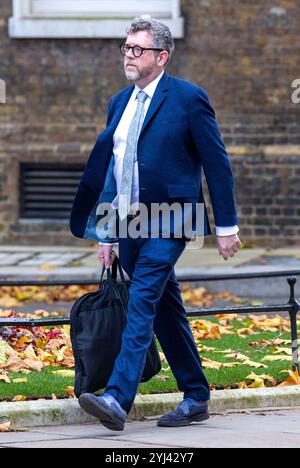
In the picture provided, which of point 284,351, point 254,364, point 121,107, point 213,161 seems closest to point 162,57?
point 121,107

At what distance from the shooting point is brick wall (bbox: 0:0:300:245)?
17.5 meters

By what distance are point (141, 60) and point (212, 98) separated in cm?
1040

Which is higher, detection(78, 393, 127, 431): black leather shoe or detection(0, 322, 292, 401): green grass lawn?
detection(78, 393, 127, 431): black leather shoe

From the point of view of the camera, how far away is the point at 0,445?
6.58 meters

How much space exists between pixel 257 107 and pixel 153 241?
10.7 metres

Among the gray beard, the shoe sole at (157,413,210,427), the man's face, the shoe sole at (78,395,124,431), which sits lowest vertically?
the shoe sole at (157,413,210,427)

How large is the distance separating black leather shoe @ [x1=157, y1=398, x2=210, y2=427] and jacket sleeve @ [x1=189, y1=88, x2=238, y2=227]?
0.94 m

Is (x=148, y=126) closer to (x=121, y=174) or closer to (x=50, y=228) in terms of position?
(x=121, y=174)

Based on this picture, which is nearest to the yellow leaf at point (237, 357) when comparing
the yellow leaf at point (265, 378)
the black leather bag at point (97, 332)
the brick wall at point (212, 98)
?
the yellow leaf at point (265, 378)

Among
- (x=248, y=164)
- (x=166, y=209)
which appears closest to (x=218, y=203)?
(x=166, y=209)

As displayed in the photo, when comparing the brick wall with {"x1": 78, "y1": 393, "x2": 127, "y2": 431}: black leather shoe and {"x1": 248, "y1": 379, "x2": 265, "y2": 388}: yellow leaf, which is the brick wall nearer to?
{"x1": 248, "y1": 379, "x2": 265, "y2": 388}: yellow leaf

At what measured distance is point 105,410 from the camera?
684 centimetres

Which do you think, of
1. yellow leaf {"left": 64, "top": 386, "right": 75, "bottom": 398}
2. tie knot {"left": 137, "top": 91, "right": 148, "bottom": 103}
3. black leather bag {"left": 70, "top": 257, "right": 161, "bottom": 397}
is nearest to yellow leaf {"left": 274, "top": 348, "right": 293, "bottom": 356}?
yellow leaf {"left": 64, "top": 386, "right": 75, "bottom": 398}

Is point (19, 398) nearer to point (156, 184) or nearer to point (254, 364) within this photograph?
point (156, 184)
